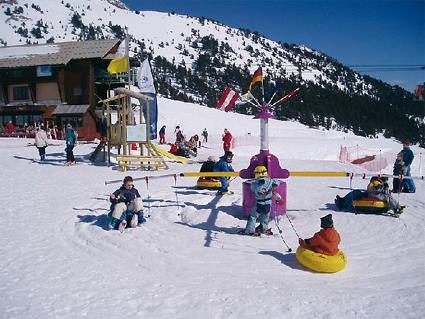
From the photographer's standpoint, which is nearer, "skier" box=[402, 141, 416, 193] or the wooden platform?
"skier" box=[402, 141, 416, 193]

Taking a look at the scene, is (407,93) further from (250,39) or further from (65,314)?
(65,314)

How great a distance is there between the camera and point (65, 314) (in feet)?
18.6

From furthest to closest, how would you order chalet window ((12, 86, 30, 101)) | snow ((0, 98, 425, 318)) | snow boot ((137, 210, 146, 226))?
chalet window ((12, 86, 30, 101)) → snow boot ((137, 210, 146, 226)) → snow ((0, 98, 425, 318))

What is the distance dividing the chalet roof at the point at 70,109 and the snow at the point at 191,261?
1021 inches

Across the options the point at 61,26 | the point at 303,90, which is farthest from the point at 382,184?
the point at 61,26

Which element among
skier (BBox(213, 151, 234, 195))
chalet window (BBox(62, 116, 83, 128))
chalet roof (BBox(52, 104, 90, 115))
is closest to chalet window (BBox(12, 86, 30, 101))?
chalet roof (BBox(52, 104, 90, 115))

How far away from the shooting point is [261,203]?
9.05 metres

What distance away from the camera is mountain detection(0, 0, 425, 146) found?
3775 inches

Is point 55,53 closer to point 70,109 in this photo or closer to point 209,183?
point 70,109

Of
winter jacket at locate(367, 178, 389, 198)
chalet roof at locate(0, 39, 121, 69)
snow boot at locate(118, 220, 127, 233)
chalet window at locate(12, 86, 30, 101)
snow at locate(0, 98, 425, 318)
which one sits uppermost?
chalet roof at locate(0, 39, 121, 69)

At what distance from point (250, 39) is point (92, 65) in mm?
129314

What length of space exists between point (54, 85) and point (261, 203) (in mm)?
36878

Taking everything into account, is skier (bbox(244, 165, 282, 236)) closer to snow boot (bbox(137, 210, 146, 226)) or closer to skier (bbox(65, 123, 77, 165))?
snow boot (bbox(137, 210, 146, 226))

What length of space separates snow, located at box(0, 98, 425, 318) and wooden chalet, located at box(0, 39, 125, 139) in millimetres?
27006
